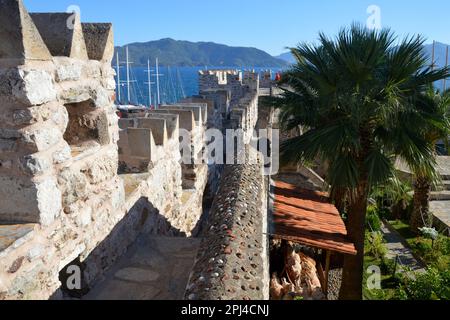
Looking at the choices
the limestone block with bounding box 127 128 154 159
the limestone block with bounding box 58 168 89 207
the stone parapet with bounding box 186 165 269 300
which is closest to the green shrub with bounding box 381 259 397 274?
the stone parapet with bounding box 186 165 269 300

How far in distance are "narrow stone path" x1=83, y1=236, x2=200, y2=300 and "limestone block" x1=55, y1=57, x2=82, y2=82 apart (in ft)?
6.31

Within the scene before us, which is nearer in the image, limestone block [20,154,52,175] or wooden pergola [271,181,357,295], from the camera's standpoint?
limestone block [20,154,52,175]

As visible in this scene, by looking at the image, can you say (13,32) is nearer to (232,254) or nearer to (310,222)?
(232,254)

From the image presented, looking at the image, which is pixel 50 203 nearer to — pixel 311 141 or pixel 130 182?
pixel 130 182

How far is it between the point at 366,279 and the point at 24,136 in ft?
33.5

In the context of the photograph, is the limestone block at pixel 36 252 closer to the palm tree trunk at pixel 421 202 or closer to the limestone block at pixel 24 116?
the limestone block at pixel 24 116

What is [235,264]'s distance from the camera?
3.10 m

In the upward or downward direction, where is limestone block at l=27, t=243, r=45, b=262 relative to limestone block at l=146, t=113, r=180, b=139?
downward

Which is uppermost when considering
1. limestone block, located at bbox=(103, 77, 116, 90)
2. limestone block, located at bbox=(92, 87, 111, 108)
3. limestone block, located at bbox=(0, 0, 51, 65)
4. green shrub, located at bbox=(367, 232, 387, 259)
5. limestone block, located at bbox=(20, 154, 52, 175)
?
limestone block, located at bbox=(0, 0, 51, 65)

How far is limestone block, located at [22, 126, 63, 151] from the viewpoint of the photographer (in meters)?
2.97

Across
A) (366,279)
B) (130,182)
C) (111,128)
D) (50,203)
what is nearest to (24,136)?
(50,203)

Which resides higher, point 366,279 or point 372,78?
point 372,78

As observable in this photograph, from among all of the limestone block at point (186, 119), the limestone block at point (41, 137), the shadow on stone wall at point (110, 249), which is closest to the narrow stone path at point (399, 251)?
the limestone block at point (186, 119)

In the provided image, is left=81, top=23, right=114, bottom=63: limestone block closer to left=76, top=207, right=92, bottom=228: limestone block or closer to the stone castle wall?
the stone castle wall
